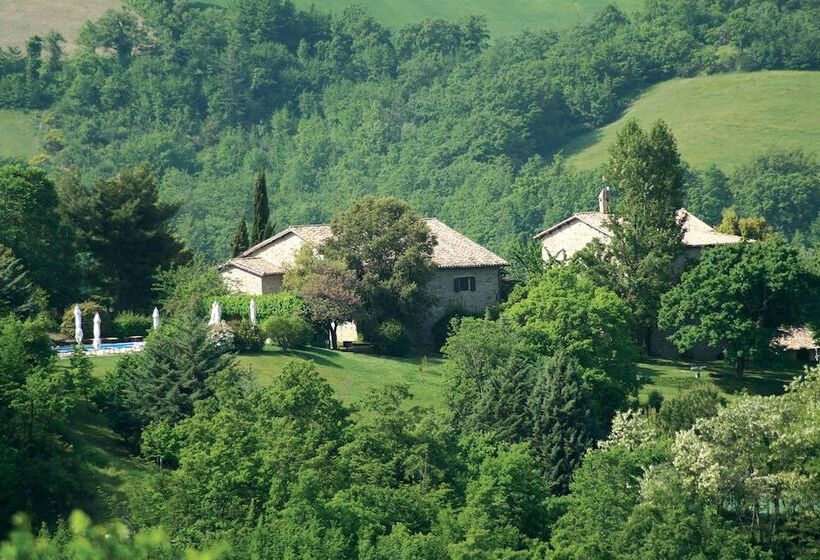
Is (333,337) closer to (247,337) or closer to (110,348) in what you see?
(247,337)

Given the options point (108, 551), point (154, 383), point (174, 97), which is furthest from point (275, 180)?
point (108, 551)

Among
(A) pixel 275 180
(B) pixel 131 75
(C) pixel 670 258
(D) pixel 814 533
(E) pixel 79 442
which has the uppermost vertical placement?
(B) pixel 131 75

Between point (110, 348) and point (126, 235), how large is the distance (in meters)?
12.4

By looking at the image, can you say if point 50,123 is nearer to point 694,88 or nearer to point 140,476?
point 694,88

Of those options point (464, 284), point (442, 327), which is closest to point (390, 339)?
point (442, 327)

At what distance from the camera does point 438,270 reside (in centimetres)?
8262

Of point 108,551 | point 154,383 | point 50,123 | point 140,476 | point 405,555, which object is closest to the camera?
point 108,551

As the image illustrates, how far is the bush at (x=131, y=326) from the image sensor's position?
7338 centimetres

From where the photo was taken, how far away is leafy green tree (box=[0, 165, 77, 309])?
7400 centimetres

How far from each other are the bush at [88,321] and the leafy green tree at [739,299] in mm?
23739

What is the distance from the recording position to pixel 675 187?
280 feet

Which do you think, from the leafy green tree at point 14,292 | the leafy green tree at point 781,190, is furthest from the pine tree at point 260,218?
the leafy green tree at point 781,190

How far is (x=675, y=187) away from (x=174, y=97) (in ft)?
388

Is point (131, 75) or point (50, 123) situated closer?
point (50, 123)
